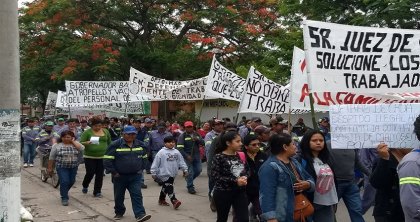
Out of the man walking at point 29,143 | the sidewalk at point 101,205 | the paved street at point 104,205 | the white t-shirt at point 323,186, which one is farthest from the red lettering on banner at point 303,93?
the man walking at point 29,143

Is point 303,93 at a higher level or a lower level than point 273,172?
higher

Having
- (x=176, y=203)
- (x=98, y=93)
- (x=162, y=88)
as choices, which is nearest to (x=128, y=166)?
(x=176, y=203)

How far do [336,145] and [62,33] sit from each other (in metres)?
22.0

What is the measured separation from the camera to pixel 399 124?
17.0ft

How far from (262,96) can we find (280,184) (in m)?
7.01

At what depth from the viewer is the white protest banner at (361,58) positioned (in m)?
6.12

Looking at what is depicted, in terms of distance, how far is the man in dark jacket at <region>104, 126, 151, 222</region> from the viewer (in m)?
8.72

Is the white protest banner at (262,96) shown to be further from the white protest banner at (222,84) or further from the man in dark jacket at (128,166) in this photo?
the man in dark jacket at (128,166)

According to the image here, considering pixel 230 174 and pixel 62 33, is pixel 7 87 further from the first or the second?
pixel 62 33

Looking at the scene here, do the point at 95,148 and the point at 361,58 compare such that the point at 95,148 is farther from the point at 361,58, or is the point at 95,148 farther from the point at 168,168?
the point at 361,58

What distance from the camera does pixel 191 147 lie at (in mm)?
12188

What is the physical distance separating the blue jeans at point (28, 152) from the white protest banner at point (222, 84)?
7262 millimetres

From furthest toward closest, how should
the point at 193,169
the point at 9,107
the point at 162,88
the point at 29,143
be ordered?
1. the point at 29,143
2. the point at 162,88
3. the point at 193,169
4. the point at 9,107

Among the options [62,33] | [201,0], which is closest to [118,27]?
[62,33]
